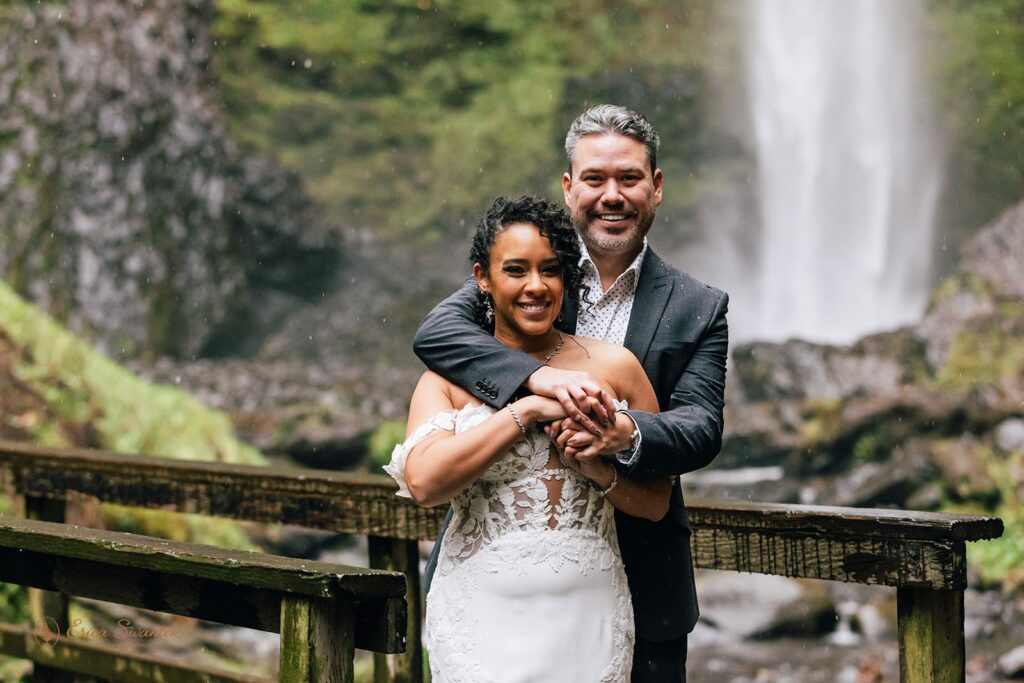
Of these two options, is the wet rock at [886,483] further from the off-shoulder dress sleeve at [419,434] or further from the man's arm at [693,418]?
the off-shoulder dress sleeve at [419,434]

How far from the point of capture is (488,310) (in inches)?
91.0

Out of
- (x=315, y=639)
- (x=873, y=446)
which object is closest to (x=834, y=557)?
(x=315, y=639)

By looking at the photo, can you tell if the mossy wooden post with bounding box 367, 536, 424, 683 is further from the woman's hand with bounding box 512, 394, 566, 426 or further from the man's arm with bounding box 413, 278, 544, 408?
the woman's hand with bounding box 512, 394, 566, 426

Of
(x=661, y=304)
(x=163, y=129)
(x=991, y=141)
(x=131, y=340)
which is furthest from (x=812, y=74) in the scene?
(x=661, y=304)

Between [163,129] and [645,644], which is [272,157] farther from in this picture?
[645,644]

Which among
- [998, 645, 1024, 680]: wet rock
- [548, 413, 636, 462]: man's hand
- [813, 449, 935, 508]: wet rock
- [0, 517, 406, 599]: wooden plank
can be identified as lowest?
[998, 645, 1024, 680]: wet rock

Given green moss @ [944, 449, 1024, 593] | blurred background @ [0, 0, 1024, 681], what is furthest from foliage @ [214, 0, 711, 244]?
green moss @ [944, 449, 1024, 593]

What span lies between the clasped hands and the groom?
192 millimetres

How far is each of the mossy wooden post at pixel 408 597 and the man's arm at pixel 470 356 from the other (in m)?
1.11

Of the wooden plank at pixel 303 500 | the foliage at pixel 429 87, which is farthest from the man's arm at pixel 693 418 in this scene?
the foliage at pixel 429 87

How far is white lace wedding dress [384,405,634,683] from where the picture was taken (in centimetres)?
203

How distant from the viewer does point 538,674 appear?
201cm

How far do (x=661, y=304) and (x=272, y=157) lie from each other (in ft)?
38.7

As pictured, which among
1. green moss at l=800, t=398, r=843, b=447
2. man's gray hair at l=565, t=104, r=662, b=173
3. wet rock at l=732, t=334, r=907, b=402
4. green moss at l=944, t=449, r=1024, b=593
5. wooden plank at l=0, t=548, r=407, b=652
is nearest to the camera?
wooden plank at l=0, t=548, r=407, b=652
